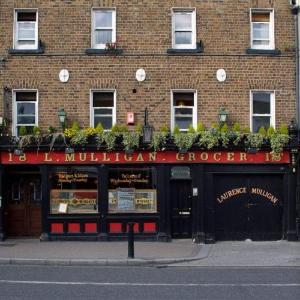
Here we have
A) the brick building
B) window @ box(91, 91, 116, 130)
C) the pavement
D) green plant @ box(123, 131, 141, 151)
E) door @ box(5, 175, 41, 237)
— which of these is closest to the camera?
the pavement

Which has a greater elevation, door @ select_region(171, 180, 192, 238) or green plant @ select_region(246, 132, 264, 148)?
green plant @ select_region(246, 132, 264, 148)

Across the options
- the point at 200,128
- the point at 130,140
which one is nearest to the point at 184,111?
the point at 200,128

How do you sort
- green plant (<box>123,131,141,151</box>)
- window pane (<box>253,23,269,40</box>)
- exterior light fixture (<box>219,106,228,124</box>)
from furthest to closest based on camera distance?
window pane (<box>253,23,269,40</box>) < exterior light fixture (<box>219,106,228,124</box>) < green plant (<box>123,131,141,151</box>)

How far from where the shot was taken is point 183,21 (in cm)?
1961

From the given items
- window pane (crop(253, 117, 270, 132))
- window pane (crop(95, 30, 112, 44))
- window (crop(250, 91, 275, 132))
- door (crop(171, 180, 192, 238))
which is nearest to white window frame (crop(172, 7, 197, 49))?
window pane (crop(95, 30, 112, 44))

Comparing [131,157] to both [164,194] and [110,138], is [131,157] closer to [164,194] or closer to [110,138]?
[110,138]

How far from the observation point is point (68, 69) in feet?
63.3

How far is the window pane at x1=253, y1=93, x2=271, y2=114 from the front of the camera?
1955cm

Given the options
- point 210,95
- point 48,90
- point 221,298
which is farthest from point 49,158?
point 221,298

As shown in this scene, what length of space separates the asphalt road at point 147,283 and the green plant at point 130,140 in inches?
204

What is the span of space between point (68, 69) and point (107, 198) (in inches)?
171

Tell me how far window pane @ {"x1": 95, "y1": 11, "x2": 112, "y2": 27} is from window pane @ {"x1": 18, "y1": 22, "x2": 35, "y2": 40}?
2092 millimetres

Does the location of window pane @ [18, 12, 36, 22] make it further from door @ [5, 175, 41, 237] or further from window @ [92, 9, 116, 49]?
door @ [5, 175, 41, 237]

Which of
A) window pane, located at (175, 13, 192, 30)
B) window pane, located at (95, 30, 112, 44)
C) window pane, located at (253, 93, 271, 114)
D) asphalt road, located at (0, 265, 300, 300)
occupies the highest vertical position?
window pane, located at (175, 13, 192, 30)
